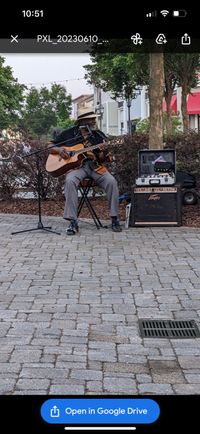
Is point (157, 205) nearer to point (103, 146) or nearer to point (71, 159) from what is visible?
point (103, 146)

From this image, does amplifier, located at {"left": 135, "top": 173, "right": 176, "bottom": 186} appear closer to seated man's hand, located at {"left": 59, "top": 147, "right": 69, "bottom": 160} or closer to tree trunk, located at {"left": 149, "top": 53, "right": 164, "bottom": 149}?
tree trunk, located at {"left": 149, "top": 53, "right": 164, "bottom": 149}

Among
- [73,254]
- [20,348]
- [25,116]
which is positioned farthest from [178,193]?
[25,116]

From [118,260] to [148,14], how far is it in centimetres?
407

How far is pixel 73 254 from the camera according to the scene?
6.23m

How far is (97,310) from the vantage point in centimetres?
432

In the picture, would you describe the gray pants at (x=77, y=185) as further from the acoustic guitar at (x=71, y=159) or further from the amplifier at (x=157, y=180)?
the amplifier at (x=157, y=180)

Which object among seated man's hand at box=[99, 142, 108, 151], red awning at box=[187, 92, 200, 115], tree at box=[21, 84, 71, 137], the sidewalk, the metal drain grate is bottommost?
the metal drain grate

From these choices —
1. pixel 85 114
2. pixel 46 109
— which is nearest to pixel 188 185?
pixel 85 114

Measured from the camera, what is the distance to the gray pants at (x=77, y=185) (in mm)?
7277

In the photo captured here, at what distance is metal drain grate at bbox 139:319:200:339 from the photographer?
3.81 meters

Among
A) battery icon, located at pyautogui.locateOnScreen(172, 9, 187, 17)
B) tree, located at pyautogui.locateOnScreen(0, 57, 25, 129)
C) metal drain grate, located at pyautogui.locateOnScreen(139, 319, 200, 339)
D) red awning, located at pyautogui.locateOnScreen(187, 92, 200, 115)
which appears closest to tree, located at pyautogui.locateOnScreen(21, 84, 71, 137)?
tree, located at pyautogui.locateOnScreen(0, 57, 25, 129)

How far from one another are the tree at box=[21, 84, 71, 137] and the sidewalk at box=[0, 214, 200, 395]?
120ft

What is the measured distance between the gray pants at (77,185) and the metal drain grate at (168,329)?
11.0 ft

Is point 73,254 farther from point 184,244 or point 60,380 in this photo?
point 60,380
